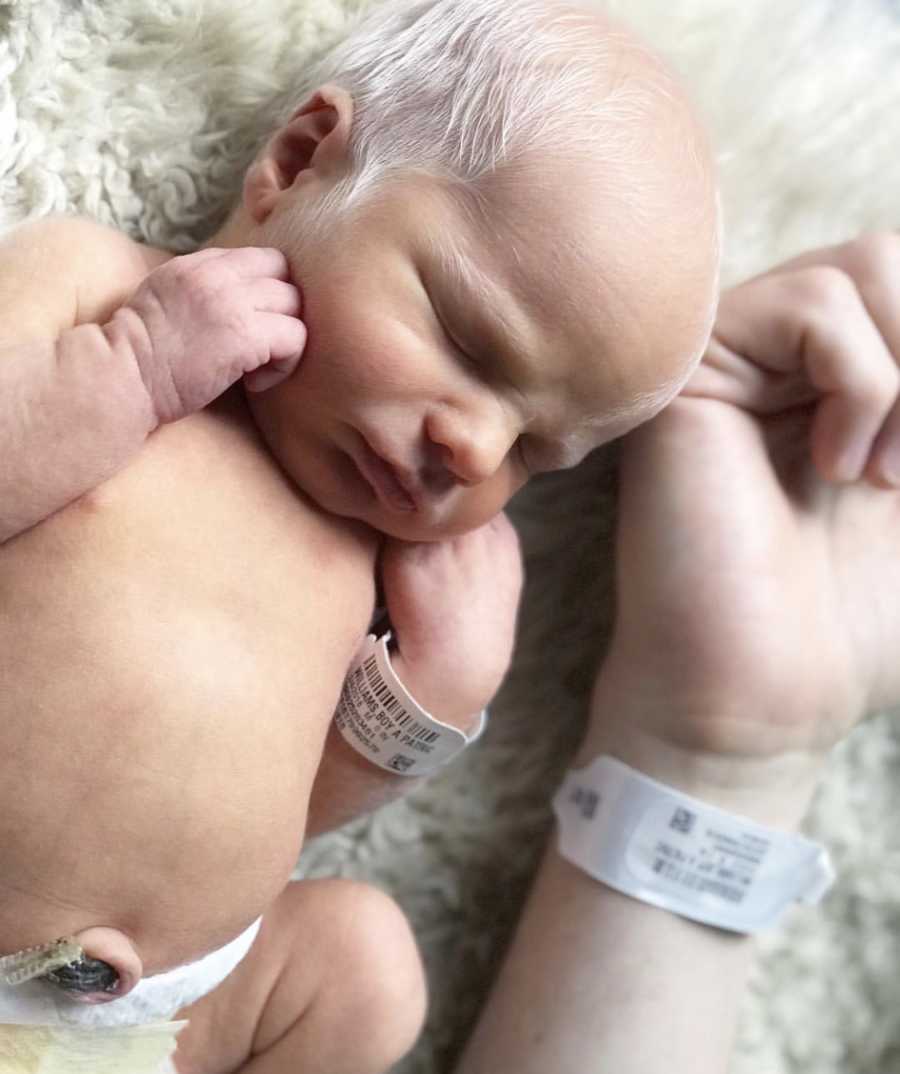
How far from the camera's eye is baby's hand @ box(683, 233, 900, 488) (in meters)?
0.99

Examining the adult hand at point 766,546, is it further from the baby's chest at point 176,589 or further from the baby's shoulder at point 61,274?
the baby's shoulder at point 61,274

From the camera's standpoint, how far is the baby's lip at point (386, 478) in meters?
0.77

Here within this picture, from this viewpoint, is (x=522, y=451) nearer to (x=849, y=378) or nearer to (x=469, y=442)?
(x=469, y=442)

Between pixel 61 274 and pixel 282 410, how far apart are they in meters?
0.16

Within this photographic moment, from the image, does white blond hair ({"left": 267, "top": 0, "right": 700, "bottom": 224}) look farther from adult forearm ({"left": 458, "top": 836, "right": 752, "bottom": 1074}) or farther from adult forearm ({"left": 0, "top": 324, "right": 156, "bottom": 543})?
adult forearm ({"left": 458, "top": 836, "right": 752, "bottom": 1074})

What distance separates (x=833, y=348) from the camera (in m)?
0.99

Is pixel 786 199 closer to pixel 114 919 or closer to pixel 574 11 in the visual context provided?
pixel 574 11

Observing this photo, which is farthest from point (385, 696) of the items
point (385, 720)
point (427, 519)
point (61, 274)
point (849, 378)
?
point (849, 378)

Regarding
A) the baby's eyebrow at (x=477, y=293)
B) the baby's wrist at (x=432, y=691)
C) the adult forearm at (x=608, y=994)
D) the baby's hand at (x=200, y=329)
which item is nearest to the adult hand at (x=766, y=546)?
the adult forearm at (x=608, y=994)

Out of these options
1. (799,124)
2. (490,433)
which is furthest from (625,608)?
(799,124)

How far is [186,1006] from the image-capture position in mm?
897

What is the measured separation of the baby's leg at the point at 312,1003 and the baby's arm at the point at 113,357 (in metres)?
0.41

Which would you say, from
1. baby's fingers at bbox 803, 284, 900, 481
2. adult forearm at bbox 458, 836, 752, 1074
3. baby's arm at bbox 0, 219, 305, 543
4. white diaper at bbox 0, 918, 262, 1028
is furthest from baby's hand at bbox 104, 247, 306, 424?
adult forearm at bbox 458, 836, 752, 1074

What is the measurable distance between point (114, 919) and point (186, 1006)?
0.19 meters
